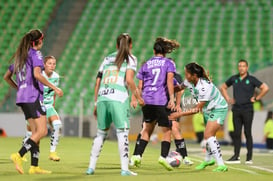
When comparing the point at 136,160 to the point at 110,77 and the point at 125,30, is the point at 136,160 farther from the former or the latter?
the point at 125,30

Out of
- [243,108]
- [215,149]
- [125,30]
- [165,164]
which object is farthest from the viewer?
[125,30]

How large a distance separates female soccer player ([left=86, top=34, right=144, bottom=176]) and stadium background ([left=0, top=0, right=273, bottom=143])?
17020mm

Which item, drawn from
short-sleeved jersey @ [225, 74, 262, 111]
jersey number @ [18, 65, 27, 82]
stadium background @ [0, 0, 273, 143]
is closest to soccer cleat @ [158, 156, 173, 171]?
jersey number @ [18, 65, 27, 82]

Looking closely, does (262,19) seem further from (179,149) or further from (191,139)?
(179,149)

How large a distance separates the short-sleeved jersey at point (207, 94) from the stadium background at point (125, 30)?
51.5 feet

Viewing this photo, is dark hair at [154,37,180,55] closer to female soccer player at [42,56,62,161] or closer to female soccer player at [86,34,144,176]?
female soccer player at [86,34,144,176]

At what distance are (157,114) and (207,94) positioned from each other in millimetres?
795

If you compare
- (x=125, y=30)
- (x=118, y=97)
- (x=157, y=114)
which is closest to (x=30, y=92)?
(x=118, y=97)

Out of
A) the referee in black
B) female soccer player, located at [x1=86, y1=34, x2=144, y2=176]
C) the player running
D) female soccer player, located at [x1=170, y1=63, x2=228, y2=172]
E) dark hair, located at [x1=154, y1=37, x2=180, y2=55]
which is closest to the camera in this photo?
female soccer player, located at [x1=86, y1=34, x2=144, y2=176]

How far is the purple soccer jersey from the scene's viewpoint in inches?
400

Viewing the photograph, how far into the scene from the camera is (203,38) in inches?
1162

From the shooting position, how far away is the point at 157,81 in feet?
33.5

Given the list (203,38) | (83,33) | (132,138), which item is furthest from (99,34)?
(132,138)

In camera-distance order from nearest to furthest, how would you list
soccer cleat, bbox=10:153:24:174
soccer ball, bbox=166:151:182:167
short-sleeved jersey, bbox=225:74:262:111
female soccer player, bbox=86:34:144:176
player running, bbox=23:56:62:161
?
female soccer player, bbox=86:34:144:176
soccer cleat, bbox=10:153:24:174
soccer ball, bbox=166:151:182:167
player running, bbox=23:56:62:161
short-sleeved jersey, bbox=225:74:262:111
